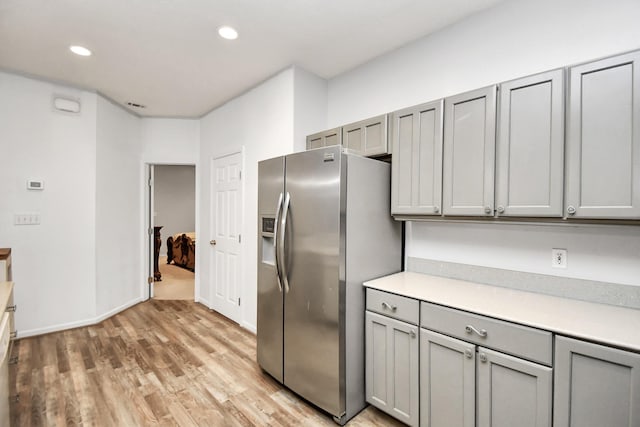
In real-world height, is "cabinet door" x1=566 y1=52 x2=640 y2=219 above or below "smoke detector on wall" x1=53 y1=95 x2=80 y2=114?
below

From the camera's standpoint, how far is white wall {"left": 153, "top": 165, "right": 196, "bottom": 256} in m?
8.15

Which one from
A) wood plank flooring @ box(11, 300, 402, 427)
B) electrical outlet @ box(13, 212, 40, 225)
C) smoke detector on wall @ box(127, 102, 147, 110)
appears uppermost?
smoke detector on wall @ box(127, 102, 147, 110)

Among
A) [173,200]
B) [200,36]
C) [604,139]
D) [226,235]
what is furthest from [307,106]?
[173,200]

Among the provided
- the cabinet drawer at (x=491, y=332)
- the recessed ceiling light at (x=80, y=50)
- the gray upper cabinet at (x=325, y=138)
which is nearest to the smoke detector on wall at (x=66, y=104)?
the recessed ceiling light at (x=80, y=50)

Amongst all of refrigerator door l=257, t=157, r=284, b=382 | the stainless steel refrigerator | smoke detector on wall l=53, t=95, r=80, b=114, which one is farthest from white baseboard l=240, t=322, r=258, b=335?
smoke detector on wall l=53, t=95, r=80, b=114

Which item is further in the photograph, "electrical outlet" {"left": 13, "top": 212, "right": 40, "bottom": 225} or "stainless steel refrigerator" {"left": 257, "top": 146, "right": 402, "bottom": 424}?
"electrical outlet" {"left": 13, "top": 212, "right": 40, "bottom": 225}

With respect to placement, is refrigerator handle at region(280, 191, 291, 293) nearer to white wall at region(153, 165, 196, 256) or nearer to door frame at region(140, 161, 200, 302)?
door frame at region(140, 161, 200, 302)

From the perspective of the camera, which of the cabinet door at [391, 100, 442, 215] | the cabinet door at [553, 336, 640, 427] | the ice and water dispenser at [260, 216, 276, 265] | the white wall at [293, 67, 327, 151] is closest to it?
the cabinet door at [553, 336, 640, 427]

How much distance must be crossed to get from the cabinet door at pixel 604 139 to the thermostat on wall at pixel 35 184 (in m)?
4.60

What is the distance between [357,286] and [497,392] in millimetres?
922

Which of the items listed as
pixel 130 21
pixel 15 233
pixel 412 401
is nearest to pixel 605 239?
pixel 412 401

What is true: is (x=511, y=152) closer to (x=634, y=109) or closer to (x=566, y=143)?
(x=566, y=143)

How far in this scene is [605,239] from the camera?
1.66m

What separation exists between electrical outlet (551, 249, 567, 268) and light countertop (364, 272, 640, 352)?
0.20 m
